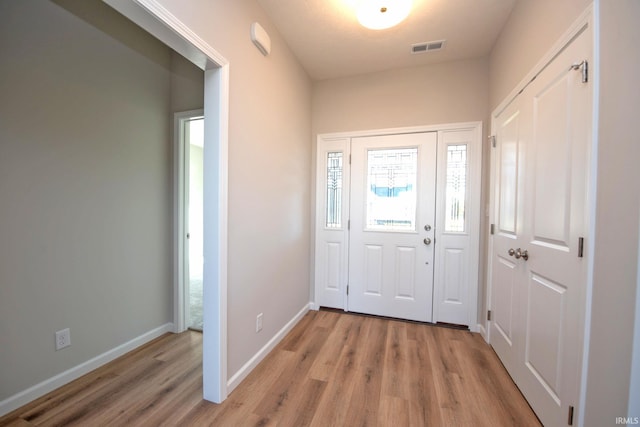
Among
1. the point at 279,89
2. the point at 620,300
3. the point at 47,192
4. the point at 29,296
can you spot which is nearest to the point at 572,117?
the point at 620,300

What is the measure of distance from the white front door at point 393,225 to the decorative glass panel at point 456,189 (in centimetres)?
16

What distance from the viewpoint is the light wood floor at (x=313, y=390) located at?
144cm

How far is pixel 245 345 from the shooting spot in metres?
1.82

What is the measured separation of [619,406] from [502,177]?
1.59 metres

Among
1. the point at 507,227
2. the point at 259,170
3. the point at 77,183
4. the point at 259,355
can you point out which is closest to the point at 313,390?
the point at 259,355

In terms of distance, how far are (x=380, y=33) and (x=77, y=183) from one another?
2674 mm

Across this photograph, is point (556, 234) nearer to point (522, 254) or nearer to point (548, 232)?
point (548, 232)

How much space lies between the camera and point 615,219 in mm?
958

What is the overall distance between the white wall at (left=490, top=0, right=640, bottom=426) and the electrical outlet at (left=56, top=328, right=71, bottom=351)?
2955 mm

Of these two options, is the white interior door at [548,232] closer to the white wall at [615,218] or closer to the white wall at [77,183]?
the white wall at [615,218]

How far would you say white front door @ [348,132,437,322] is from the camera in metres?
2.67

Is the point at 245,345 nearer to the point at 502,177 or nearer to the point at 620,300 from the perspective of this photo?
the point at 620,300

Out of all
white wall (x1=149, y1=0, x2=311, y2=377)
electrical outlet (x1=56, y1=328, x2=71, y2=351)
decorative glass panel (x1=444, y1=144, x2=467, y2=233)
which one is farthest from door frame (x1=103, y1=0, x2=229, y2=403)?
decorative glass panel (x1=444, y1=144, x2=467, y2=233)

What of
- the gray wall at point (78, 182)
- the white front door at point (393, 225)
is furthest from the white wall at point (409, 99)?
the gray wall at point (78, 182)
